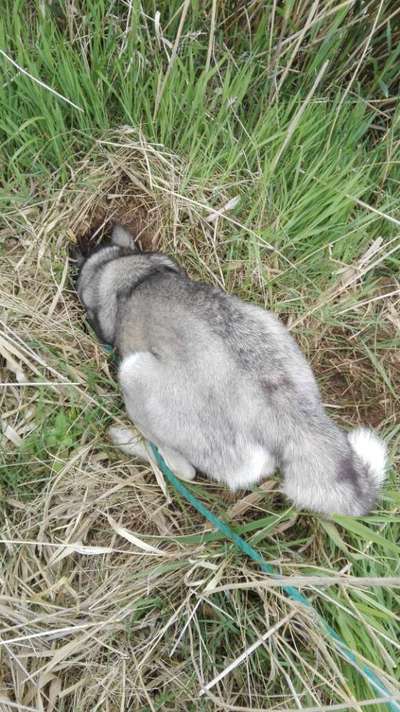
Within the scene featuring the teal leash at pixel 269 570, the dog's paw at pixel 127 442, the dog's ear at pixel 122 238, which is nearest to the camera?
the teal leash at pixel 269 570

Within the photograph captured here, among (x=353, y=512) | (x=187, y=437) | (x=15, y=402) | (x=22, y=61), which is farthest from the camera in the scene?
(x=15, y=402)

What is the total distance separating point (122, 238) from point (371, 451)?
139 centimetres

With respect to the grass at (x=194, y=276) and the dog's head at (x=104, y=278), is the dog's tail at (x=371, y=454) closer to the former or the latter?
the grass at (x=194, y=276)

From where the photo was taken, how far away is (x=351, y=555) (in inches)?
72.2

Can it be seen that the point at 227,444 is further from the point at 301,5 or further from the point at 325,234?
the point at 301,5

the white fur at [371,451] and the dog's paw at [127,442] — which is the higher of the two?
the white fur at [371,451]

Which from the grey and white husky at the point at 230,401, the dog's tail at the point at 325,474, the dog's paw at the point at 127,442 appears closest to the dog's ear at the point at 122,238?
the grey and white husky at the point at 230,401

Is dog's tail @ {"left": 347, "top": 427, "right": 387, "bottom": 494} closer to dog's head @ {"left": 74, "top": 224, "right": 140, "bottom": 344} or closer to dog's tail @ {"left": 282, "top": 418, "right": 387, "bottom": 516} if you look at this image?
dog's tail @ {"left": 282, "top": 418, "right": 387, "bottom": 516}

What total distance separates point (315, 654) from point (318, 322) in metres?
1.25

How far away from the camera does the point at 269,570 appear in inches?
72.2

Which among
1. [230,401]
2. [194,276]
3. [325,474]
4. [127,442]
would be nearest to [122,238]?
[194,276]

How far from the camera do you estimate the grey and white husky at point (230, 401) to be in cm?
171

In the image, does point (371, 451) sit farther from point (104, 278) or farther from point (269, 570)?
point (104, 278)

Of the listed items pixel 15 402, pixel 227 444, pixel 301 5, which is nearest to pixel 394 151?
pixel 301 5
